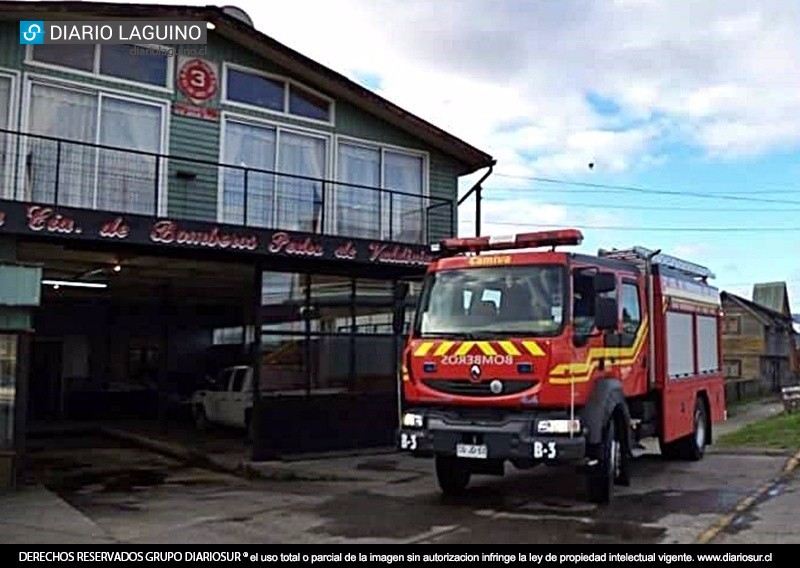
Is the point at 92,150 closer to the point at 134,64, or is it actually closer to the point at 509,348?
the point at 134,64

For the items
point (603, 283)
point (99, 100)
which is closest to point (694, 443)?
point (603, 283)

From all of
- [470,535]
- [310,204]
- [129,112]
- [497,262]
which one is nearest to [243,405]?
[310,204]

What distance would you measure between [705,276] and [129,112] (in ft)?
32.2

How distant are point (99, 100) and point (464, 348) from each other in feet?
25.0

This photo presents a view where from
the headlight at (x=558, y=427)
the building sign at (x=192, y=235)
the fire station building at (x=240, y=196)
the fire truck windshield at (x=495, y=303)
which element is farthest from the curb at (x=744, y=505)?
the building sign at (x=192, y=235)

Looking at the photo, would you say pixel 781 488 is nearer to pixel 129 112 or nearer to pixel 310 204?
pixel 310 204

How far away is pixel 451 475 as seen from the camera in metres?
11.0

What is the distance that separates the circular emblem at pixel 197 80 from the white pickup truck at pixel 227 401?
627 cm

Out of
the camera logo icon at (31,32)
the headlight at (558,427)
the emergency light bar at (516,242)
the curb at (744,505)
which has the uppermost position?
the camera logo icon at (31,32)

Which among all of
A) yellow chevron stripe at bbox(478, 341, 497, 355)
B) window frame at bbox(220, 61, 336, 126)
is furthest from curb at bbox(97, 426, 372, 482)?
window frame at bbox(220, 61, 336, 126)

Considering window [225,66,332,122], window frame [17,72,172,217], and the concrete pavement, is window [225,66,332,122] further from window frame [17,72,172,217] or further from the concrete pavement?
the concrete pavement

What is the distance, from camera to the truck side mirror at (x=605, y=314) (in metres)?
10.2

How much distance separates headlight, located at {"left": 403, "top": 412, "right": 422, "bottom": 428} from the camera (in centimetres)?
1020
